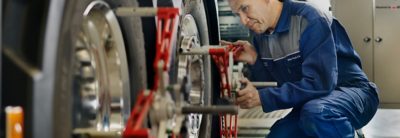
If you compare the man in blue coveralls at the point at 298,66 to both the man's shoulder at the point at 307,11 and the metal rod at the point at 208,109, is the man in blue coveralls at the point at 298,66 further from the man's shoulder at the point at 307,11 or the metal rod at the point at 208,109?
the metal rod at the point at 208,109

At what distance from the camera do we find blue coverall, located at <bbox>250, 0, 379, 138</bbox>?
100 inches

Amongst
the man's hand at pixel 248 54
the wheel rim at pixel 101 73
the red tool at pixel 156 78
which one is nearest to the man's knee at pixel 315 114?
the man's hand at pixel 248 54

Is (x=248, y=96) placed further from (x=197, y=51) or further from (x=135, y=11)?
(x=135, y=11)

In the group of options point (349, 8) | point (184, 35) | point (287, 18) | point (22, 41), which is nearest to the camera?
point (22, 41)

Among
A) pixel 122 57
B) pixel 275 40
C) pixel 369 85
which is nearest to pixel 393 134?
pixel 369 85

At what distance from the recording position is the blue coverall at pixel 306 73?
255cm

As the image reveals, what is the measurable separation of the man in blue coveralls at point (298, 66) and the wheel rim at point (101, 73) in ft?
3.38

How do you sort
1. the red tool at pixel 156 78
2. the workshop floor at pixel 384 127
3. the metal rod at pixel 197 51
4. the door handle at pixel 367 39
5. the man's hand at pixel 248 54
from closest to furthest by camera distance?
1. the red tool at pixel 156 78
2. the metal rod at pixel 197 51
3. the man's hand at pixel 248 54
4. the workshop floor at pixel 384 127
5. the door handle at pixel 367 39

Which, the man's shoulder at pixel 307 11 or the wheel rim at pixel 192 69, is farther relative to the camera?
the man's shoulder at pixel 307 11

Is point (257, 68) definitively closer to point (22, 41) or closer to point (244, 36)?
point (244, 36)

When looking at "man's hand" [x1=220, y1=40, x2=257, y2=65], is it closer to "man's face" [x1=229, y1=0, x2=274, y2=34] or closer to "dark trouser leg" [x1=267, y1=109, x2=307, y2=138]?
"man's face" [x1=229, y1=0, x2=274, y2=34]

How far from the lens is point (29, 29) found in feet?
3.12

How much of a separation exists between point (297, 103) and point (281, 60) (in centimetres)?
23

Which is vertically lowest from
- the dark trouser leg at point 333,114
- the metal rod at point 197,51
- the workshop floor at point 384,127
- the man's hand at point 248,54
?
the workshop floor at point 384,127
